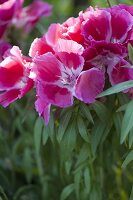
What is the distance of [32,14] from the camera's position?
1709mm

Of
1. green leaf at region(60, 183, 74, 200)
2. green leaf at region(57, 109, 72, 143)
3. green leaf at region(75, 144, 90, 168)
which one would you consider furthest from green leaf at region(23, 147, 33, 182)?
green leaf at region(57, 109, 72, 143)

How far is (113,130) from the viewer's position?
1175 mm

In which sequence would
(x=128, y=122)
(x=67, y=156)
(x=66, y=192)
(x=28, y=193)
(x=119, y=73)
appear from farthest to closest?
(x=28, y=193) < (x=66, y=192) < (x=67, y=156) < (x=119, y=73) < (x=128, y=122)

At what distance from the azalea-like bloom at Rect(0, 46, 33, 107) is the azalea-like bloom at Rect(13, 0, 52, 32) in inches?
23.5

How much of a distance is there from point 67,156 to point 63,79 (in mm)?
204

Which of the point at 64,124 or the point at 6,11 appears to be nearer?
the point at 64,124

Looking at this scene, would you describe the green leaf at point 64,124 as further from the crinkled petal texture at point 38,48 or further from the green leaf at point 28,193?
the green leaf at point 28,193

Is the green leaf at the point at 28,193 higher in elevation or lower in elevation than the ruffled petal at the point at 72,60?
lower

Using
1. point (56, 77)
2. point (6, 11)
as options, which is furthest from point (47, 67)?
point (6, 11)

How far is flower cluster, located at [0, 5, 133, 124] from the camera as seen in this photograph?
1021 mm

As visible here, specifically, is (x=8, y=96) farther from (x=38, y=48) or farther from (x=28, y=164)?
(x=28, y=164)

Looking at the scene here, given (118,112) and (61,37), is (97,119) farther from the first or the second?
(61,37)

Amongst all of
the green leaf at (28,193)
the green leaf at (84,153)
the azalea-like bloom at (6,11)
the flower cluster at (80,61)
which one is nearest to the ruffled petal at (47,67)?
the flower cluster at (80,61)

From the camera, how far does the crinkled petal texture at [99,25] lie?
3.43 feet
